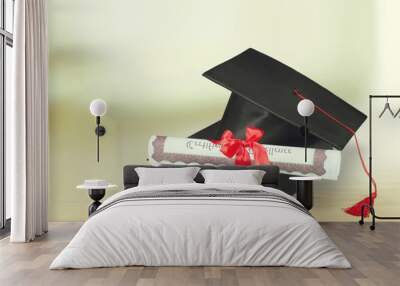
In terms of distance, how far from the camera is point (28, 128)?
5.53m

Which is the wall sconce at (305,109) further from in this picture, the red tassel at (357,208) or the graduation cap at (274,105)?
the red tassel at (357,208)

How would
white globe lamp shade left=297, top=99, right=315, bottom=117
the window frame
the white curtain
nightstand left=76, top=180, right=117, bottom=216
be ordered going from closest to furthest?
the white curtain, the window frame, nightstand left=76, top=180, right=117, bottom=216, white globe lamp shade left=297, top=99, right=315, bottom=117

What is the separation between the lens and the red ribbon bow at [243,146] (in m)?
6.74

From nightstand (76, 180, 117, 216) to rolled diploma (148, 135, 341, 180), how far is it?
74cm

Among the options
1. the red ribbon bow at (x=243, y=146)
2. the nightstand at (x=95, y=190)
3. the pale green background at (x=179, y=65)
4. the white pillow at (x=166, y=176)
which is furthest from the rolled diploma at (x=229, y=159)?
the nightstand at (x=95, y=190)

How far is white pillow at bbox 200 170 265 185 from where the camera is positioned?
605 centimetres

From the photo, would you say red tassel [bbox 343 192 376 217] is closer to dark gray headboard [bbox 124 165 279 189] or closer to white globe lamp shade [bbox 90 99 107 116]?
dark gray headboard [bbox 124 165 279 189]

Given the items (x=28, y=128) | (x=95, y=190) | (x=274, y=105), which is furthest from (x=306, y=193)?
(x=28, y=128)

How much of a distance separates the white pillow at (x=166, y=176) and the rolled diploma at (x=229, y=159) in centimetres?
43

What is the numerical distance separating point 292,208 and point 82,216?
10.6ft

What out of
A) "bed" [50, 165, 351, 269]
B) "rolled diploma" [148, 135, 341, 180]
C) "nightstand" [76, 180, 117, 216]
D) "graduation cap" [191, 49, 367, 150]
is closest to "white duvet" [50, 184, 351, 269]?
"bed" [50, 165, 351, 269]

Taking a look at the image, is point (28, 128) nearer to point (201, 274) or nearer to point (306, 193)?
point (201, 274)

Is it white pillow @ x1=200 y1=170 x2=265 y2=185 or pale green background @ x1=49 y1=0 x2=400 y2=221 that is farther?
pale green background @ x1=49 y1=0 x2=400 y2=221

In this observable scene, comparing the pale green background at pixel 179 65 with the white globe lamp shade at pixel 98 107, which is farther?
Answer: the pale green background at pixel 179 65
